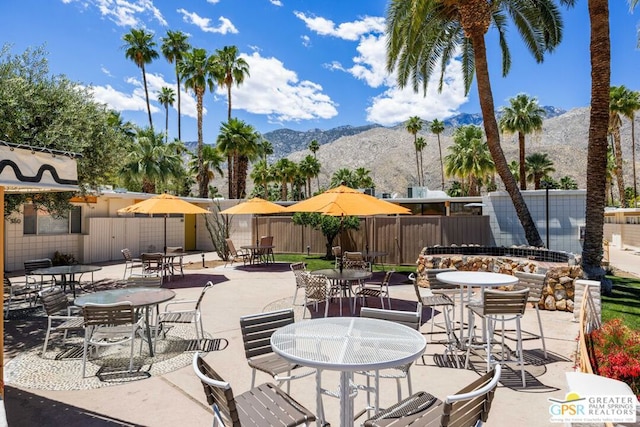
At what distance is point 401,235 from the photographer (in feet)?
51.6

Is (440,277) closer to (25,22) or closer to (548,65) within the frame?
(548,65)

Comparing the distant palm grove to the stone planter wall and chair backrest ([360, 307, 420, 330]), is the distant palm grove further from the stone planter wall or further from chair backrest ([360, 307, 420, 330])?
chair backrest ([360, 307, 420, 330])

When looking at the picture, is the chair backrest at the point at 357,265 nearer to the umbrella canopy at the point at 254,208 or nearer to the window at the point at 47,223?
the umbrella canopy at the point at 254,208

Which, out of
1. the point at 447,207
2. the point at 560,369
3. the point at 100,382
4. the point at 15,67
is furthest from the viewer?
the point at 447,207

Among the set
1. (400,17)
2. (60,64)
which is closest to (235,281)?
(60,64)

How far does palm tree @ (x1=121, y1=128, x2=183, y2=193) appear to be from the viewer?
2367 cm

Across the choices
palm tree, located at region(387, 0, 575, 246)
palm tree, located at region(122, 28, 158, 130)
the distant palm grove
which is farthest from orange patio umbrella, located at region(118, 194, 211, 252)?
palm tree, located at region(122, 28, 158, 130)

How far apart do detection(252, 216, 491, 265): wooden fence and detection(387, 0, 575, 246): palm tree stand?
10.3 ft

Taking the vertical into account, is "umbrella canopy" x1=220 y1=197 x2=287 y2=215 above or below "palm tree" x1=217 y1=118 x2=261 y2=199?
below

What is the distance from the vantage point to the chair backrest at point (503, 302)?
4895 mm

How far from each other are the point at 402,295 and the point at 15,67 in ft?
31.1

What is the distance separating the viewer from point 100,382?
467cm

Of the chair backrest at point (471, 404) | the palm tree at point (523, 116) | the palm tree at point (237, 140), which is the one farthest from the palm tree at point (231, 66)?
the chair backrest at point (471, 404)

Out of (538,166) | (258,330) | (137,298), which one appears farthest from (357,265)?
(538,166)
